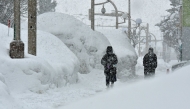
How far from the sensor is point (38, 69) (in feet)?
35.3

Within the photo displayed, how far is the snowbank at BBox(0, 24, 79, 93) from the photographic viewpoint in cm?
988

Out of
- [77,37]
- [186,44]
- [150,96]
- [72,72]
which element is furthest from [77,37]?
[150,96]

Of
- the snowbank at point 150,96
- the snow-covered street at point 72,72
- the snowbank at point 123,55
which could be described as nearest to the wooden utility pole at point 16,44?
the snow-covered street at point 72,72

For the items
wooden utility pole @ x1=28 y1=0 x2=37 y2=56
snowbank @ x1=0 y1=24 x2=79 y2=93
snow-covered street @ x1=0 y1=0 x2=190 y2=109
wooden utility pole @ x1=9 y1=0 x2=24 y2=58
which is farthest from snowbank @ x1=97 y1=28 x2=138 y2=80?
wooden utility pole @ x1=9 y1=0 x2=24 y2=58

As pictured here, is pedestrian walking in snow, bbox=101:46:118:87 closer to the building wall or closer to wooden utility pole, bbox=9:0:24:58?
wooden utility pole, bbox=9:0:24:58

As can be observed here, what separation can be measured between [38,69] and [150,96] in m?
8.53

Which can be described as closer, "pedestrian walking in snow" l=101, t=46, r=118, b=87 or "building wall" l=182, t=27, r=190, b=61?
"pedestrian walking in snow" l=101, t=46, r=118, b=87

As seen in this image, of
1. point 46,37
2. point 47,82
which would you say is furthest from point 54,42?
point 47,82

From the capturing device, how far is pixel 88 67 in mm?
17750

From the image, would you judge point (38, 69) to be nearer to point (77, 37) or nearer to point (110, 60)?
point (110, 60)

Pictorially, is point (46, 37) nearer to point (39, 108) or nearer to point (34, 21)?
point (34, 21)

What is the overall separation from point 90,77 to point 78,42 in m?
2.24

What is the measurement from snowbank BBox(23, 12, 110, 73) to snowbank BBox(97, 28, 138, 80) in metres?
2.76

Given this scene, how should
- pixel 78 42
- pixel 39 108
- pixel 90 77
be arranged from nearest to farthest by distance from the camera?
pixel 39 108 → pixel 90 77 → pixel 78 42
